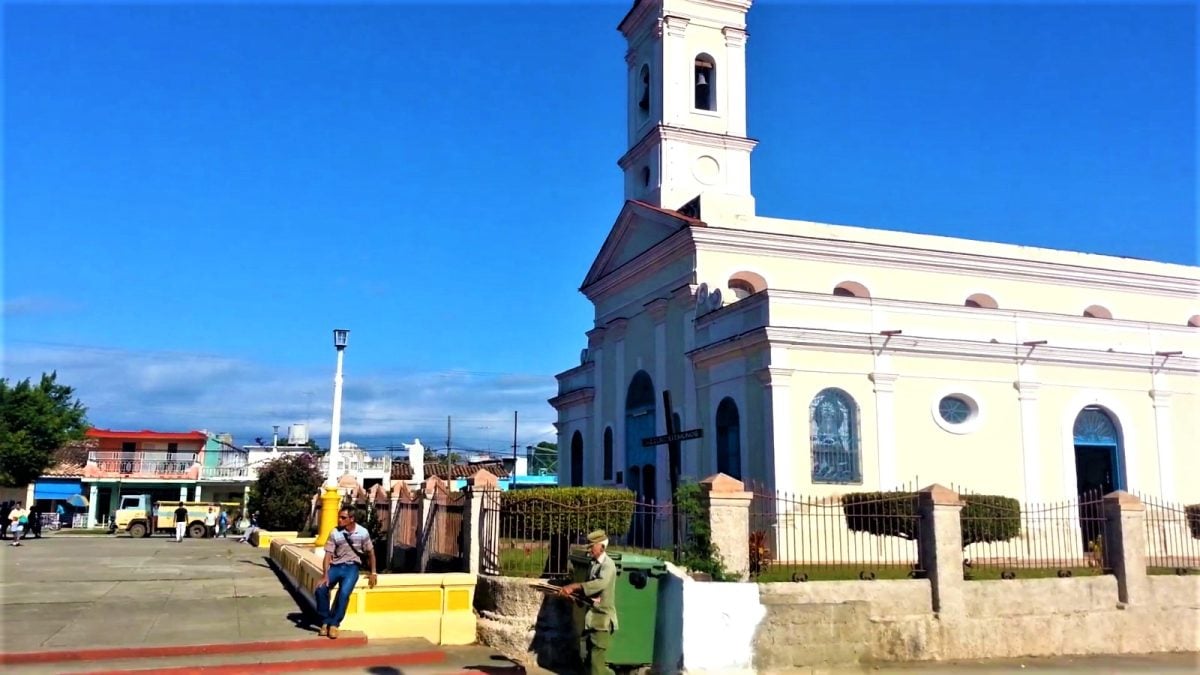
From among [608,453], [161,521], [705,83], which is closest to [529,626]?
[608,453]

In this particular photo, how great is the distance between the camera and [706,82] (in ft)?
96.3

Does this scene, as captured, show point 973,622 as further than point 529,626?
Yes

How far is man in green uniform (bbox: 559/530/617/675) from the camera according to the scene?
30.5 feet

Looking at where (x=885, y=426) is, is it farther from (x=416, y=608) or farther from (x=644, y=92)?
(x=644, y=92)

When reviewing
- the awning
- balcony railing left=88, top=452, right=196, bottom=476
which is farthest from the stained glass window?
the awning

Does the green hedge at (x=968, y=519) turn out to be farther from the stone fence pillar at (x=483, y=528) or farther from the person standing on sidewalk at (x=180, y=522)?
the person standing on sidewalk at (x=180, y=522)

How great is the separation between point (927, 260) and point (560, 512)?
16.2m

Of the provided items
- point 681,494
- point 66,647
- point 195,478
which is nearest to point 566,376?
point 681,494

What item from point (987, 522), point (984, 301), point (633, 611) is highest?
point (984, 301)

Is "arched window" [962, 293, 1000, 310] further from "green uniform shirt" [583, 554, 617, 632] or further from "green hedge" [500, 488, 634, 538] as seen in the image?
"green uniform shirt" [583, 554, 617, 632]

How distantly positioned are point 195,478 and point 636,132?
126ft

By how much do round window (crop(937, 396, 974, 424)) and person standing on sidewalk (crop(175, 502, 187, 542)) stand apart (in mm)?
29290

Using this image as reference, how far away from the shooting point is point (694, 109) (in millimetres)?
28609

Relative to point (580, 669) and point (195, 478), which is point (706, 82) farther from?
point (195, 478)
